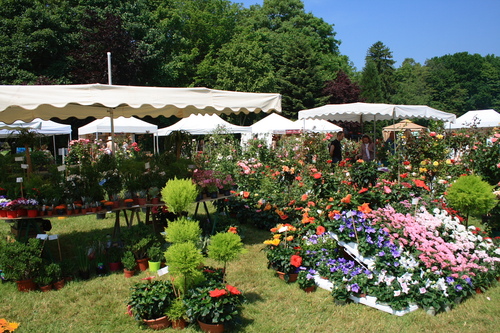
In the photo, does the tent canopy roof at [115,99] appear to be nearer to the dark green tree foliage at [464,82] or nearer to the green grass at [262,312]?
the green grass at [262,312]

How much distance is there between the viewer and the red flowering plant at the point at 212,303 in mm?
2717

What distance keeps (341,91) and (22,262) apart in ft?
88.5

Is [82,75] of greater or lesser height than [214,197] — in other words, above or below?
above

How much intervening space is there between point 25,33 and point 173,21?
9.49m

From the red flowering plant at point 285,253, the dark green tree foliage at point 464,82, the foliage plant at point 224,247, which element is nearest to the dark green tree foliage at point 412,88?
the dark green tree foliage at point 464,82

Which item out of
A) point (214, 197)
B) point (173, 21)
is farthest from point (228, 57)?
point (214, 197)

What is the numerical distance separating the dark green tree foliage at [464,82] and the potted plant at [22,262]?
164ft

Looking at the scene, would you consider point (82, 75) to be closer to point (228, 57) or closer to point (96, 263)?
point (228, 57)

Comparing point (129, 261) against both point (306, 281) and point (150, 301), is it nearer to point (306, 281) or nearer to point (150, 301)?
point (150, 301)

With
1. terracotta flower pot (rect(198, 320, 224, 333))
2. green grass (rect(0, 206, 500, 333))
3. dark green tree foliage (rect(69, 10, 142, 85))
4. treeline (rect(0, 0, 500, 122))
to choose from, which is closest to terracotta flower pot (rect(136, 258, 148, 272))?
green grass (rect(0, 206, 500, 333))

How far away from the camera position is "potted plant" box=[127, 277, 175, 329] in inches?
112

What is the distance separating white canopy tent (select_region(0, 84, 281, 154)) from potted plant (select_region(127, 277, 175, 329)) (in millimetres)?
1992

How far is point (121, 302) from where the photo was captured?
3.43 meters

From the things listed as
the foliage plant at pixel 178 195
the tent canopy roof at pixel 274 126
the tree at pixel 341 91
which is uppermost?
the tree at pixel 341 91
